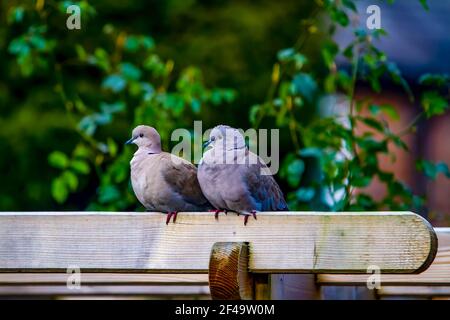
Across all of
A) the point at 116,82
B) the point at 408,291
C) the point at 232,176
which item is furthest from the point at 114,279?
the point at 116,82

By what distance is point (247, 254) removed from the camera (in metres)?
1.84

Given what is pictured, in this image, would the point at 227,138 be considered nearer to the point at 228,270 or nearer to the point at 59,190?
the point at 228,270

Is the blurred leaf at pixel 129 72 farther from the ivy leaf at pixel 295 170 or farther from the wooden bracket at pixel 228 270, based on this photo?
the wooden bracket at pixel 228 270

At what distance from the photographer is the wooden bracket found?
1.79 metres

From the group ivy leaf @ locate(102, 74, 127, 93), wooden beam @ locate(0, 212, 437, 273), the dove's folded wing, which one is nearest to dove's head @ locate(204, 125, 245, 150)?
the dove's folded wing

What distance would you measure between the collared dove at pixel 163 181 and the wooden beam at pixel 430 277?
0.40 meters

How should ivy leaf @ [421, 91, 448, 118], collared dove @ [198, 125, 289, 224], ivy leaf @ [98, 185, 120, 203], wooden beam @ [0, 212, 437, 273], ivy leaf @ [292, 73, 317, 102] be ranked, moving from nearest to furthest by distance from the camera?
wooden beam @ [0, 212, 437, 273]
collared dove @ [198, 125, 289, 224]
ivy leaf @ [421, 91, 448, 118]
ivy leaf @ [292, 73, 317, 102]
ivy leaf @ [98, 185, 120, 203]

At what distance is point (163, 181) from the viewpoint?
233 cm

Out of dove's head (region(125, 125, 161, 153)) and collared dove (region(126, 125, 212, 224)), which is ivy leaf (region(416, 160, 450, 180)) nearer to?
collared dove (region(126, 125, 212, 224))

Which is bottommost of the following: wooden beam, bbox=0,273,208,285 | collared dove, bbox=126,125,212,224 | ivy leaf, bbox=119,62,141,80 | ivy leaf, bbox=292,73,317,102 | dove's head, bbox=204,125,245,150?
wooden beam, bbox=0,273,208,285

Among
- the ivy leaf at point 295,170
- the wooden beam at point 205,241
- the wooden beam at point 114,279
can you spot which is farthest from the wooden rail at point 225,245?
the ivy leaf at point 295,170

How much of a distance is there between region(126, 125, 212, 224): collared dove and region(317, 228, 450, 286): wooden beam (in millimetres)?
401

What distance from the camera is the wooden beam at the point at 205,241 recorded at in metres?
1.72
